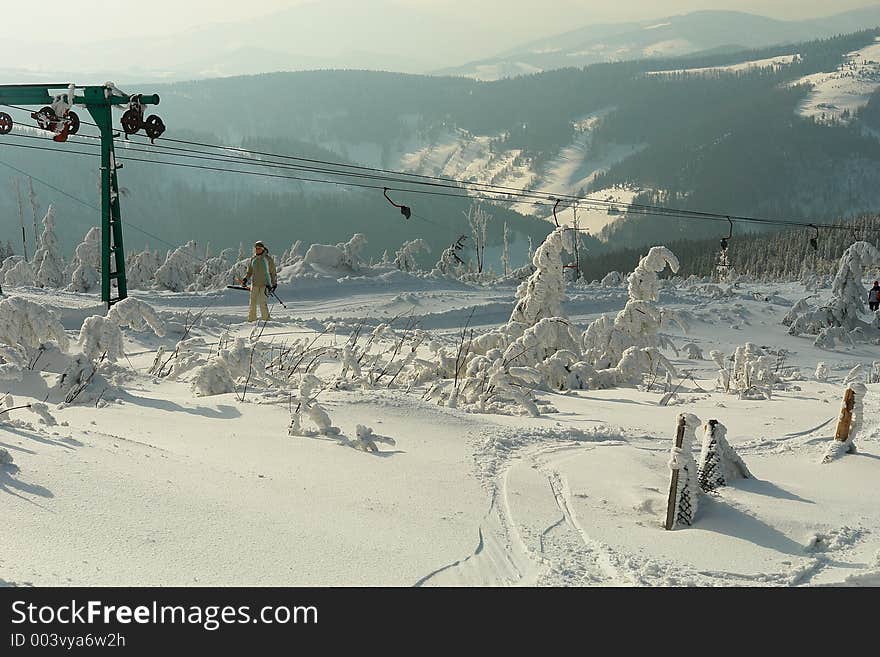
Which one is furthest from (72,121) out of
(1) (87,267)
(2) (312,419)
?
(1) (87,267)

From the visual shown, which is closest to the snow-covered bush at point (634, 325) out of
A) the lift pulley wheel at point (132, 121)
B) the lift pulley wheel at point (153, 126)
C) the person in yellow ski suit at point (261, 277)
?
the person in yellow ski suit at point (261, 277)

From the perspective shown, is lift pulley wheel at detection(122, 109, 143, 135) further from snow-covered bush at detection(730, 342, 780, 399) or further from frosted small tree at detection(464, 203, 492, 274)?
frosted small tree at detection(464, 203, 492, 274)

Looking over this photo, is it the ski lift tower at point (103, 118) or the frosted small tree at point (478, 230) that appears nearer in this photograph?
the ski lift tower at point (103, 118)

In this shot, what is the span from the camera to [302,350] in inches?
434

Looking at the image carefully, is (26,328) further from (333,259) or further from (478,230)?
(478,230)

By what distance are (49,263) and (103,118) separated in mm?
27264

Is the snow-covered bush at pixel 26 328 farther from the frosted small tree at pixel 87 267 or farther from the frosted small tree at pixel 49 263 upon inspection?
the frosted small tree at pixel 49 263

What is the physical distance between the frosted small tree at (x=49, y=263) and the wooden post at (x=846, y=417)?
3474cm

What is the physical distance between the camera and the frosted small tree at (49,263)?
36500 millimetres

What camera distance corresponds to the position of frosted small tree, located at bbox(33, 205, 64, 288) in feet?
120

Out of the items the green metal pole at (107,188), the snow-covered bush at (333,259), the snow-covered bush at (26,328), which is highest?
the green metal pole at (107,188)
